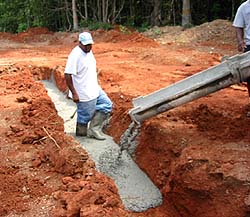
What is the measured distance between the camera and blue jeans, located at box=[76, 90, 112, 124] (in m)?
6.66

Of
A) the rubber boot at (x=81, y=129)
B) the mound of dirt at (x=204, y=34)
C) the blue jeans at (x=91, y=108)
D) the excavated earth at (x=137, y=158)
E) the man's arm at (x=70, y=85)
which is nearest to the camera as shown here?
the excavated earth at (x=137, y=158)

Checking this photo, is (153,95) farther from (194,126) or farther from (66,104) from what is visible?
(66,104)

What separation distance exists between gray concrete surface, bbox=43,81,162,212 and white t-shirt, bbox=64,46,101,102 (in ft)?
2.48

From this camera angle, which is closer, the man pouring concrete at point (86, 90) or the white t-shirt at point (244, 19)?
the white t-shirt at point (244, 19)

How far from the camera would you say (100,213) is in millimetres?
4539

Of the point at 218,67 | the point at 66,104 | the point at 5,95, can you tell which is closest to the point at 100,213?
the point at 218,67

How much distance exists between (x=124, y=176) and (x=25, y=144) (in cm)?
157

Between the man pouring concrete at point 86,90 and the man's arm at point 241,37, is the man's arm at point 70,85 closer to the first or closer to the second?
the man pouring concrete at point 86,90

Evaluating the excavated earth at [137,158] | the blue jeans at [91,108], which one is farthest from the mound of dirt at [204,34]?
the blue jeans at [91,108]

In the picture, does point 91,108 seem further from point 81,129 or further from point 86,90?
point 81,129

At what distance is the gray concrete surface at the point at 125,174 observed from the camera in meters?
5.46

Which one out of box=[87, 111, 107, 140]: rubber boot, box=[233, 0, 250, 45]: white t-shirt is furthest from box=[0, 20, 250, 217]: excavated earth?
box=[233, 0, 250, 45]: white t-shirt

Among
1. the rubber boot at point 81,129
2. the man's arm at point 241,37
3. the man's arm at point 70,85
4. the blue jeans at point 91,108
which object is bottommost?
the rubber boot at point 81,129

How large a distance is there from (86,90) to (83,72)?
0.89 ft
